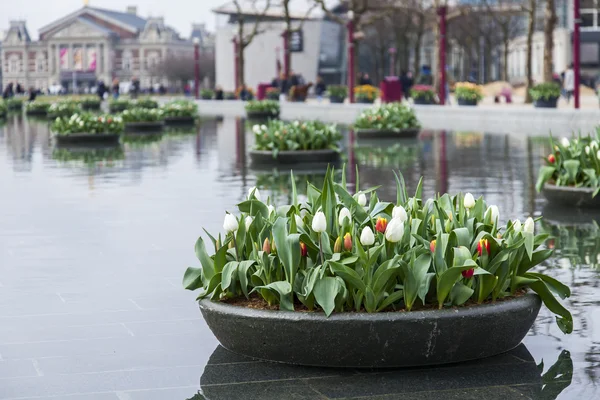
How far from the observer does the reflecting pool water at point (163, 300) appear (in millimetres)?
5926

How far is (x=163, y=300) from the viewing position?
26.9 feet

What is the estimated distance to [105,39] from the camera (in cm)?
17862

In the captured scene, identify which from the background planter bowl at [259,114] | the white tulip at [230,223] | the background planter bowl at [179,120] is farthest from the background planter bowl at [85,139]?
the white tulip at [230,223]

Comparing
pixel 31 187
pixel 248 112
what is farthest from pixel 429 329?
pixel 248 112

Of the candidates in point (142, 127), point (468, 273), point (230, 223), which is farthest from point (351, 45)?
point (468, 273)

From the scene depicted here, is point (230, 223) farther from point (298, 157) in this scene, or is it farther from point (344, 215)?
point (298, 157)

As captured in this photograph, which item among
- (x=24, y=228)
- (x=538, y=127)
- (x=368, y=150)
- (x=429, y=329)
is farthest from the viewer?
(x=538, y=127)

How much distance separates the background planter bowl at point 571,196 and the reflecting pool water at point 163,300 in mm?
200

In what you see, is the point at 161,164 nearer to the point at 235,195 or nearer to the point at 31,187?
the point at 31,187

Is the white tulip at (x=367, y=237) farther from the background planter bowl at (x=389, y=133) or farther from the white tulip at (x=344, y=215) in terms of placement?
the background planter bowl at (x=389, y=133)

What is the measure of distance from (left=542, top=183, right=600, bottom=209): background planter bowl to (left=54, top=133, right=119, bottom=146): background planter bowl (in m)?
17.3

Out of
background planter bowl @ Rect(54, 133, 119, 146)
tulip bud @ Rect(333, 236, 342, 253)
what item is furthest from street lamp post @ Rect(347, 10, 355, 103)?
tulip bud @ Rect(333, 236, 342, 253)

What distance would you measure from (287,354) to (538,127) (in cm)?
2783

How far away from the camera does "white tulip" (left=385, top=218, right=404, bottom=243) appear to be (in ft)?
20.3
